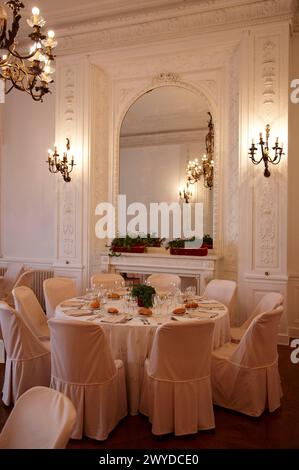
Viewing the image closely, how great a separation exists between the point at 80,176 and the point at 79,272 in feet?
4.99

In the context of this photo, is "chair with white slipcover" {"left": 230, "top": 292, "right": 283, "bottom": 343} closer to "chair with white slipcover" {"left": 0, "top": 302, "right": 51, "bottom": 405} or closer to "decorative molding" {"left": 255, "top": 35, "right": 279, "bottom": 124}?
"chair with white slipcover" {"left": 0, "top": 302, "right": 51, "bottom": 405}

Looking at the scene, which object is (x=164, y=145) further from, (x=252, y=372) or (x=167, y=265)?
(x=252, y=372)

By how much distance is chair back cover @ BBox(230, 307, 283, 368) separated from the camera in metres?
3.09

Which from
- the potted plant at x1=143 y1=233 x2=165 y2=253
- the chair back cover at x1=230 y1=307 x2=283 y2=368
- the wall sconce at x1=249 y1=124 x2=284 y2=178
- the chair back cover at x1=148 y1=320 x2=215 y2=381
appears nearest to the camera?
the chair back cover at x1=148 y1=320 x2=215 y2=381

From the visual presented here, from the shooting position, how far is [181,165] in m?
6.08

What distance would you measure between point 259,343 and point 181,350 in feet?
2.55

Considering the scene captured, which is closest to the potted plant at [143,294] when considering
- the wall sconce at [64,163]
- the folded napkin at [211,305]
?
the folded napkin at [211,305]

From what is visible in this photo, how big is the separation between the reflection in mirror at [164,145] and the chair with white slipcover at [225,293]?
1.37 m

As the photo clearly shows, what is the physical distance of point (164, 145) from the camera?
6.19m

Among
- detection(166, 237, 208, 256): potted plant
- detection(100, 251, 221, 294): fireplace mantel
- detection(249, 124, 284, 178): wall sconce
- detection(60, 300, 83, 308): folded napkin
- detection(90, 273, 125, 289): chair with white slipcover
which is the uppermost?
detection(249, 124, 284, 178): wall sconce

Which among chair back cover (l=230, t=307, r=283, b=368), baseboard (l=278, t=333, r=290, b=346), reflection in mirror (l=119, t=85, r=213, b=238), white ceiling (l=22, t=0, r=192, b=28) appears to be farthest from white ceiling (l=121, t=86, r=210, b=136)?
chair back cover (l=230, t=307, r=283, b=368)

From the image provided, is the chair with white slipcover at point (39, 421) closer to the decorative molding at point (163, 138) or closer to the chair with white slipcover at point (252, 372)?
the chair with white slipcover at point (252, 372)

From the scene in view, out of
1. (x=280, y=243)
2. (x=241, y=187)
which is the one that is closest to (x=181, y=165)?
(x=241, y=187)

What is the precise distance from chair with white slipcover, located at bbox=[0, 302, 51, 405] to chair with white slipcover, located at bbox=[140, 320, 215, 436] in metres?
1.08
